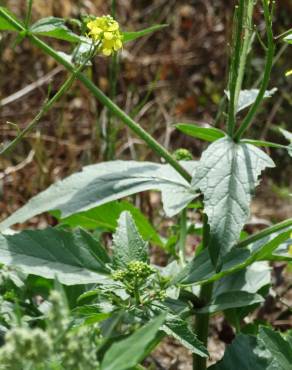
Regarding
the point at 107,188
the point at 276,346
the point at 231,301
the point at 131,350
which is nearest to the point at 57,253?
the point at 107,188

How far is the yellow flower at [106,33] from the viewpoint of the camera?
5.32 feet

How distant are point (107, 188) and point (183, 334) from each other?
509 millimetres

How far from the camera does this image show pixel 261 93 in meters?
1.60

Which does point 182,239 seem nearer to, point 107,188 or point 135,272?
point 107,188

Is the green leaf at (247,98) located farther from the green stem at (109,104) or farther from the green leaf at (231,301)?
the green leaf at (231,301)

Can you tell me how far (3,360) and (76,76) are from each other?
90cm

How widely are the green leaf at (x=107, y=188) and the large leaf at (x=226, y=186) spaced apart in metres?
0.15

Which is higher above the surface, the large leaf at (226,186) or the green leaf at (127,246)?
the large leaf at (226,186)

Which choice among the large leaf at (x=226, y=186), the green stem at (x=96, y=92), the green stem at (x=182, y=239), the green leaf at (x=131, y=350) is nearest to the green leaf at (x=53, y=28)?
the green stem at (x=96, y=92)

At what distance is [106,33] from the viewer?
5.32 ft

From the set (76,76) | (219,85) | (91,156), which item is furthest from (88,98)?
(76,76)

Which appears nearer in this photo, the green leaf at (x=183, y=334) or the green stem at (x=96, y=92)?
the green leaf at (x=183, y=334)

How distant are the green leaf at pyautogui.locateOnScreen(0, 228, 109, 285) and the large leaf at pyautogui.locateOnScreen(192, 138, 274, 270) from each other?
0.30 m

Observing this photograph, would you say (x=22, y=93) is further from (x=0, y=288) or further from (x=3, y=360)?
(x=3, y=360)
